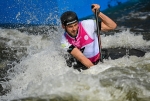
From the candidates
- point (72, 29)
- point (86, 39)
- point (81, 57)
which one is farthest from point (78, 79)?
point (86, 39)

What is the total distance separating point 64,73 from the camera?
178 inches

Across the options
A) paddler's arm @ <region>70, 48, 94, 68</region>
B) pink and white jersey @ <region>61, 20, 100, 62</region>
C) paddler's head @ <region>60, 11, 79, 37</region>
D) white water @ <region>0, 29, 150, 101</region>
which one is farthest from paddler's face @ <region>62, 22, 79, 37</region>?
white water @ <region>0, 29, 150, 101</region>

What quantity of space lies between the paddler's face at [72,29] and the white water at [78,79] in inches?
24.4

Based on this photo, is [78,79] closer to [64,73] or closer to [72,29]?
[64,73]

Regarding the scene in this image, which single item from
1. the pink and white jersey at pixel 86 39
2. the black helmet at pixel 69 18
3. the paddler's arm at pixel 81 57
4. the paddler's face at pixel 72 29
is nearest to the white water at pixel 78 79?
the paddler's arm at pixel 81 57

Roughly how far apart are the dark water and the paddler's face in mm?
644

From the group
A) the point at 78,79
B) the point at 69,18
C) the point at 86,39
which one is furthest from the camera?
the point at 86,39

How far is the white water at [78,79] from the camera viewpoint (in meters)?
3.55

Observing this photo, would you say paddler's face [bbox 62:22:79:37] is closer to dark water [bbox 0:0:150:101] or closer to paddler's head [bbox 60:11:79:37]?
paddler's head [bbox 60:11:79:37]

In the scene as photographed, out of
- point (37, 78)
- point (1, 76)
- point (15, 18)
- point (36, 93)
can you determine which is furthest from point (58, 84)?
point (15, 18)

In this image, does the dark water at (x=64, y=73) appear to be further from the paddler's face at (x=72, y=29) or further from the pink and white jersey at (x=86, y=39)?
the paddler's face at (x=72, y=29)

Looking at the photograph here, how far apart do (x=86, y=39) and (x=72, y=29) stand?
0.40 m

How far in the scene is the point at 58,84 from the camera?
3.68 m

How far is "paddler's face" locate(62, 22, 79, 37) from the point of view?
4.44 metres
